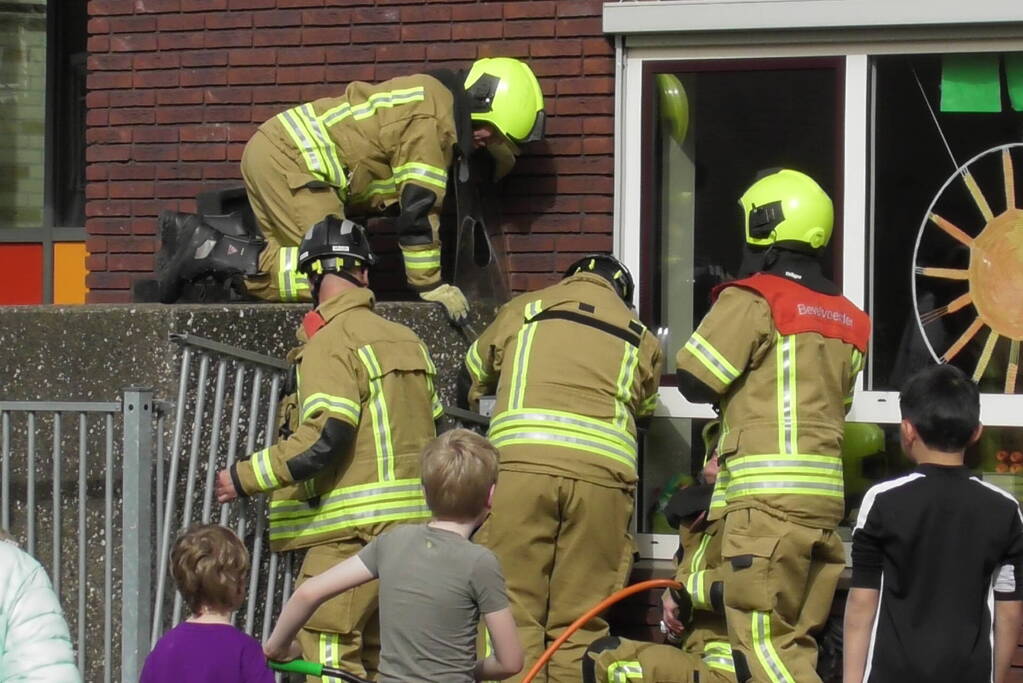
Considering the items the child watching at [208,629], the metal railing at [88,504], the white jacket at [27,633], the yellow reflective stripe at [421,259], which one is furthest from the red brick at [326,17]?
the white jacket at [27,633]

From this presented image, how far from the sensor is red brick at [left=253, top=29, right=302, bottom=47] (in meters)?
6.96

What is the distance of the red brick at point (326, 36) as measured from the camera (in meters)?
6.92

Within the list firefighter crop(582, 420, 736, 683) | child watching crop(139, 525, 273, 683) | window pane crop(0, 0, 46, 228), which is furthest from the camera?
window pane crop(0, 0, 46, 228)

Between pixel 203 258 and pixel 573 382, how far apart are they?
5.49 ft

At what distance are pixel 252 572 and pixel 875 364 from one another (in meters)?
2.71

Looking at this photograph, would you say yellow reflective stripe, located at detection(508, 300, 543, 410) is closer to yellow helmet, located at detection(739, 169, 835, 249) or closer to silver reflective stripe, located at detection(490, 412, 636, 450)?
silver reflective stripe, located at detection(490, 412, 636, 450)

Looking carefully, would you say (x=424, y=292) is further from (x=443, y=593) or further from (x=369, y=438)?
(x=443, y=593)

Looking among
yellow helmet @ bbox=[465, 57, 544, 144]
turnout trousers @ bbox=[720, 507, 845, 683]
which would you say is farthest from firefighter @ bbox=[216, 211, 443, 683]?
yellow helmet @ bbox=[465, 57, 544, 144]

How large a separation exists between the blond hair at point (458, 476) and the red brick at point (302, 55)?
3447 mm

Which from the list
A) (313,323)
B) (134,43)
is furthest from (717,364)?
(134,43)

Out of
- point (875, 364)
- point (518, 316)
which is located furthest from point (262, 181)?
point (875, 364)

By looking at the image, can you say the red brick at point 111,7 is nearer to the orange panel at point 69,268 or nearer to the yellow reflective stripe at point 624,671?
the orange panel at point 69,268

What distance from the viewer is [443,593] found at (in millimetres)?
3783

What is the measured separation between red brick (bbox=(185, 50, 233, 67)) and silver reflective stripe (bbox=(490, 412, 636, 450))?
238 centimetres
